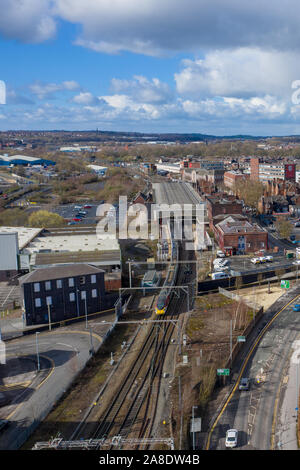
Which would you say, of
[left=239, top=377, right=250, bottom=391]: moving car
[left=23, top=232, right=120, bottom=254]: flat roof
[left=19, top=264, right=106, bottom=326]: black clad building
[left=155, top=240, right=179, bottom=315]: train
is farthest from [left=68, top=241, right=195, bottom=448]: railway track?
[left=23, top=232, right=120, bottom=254]: flat roof

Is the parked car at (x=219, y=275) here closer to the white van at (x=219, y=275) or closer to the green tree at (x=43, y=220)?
the white van at (x=219, y=275)

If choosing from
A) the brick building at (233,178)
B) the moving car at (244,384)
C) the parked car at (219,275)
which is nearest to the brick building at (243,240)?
the parked car at (219,275)

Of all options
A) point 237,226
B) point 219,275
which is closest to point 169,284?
point 219,275

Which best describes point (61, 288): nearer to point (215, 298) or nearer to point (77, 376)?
point (77, 376)

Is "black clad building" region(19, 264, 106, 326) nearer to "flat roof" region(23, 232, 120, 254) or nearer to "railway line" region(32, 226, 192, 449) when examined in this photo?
"railway line" region(32, 226, 192, 449)

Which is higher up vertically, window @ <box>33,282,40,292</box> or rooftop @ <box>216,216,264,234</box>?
rooftop @ <box>216,216,264,234</box>
